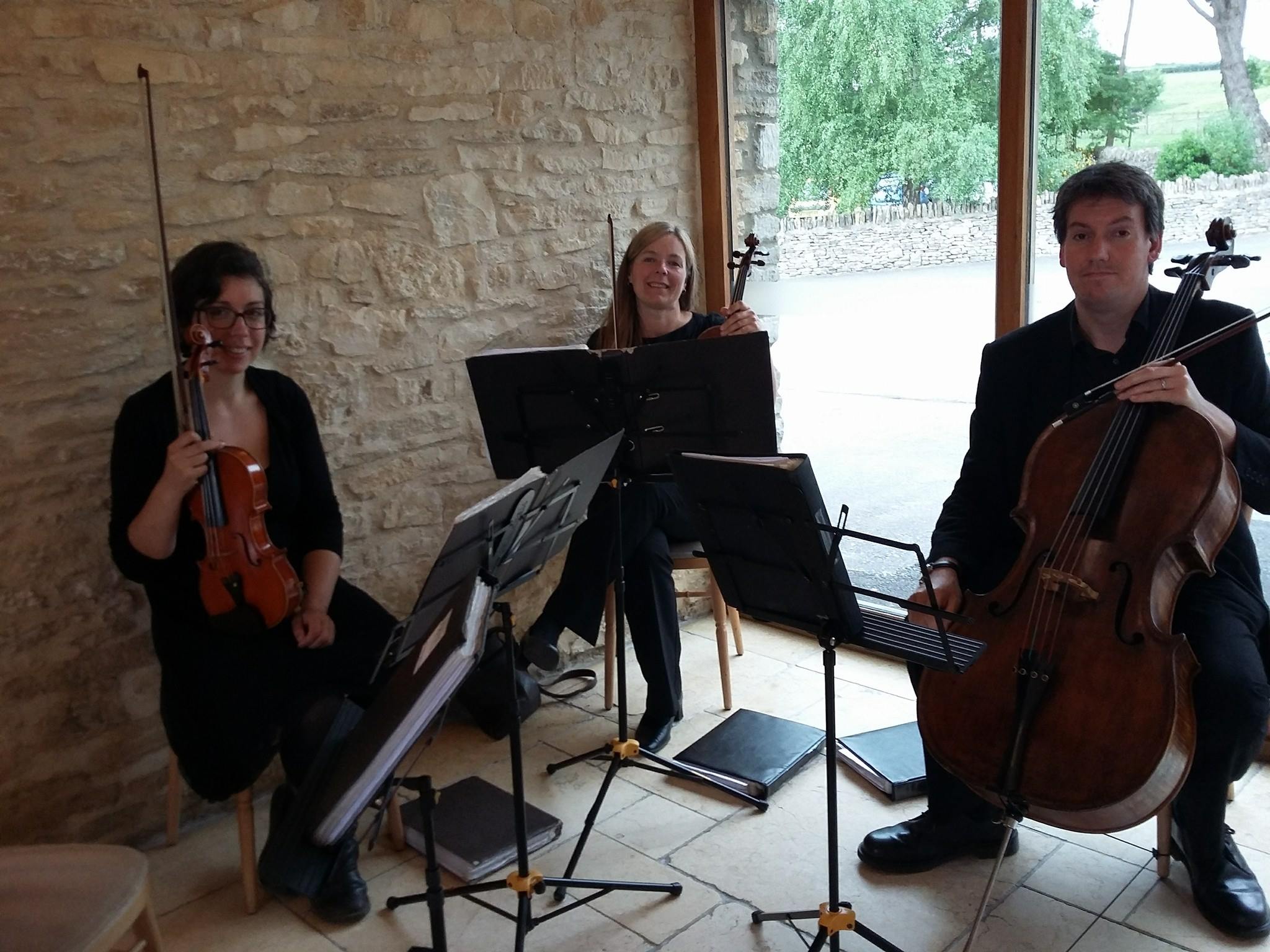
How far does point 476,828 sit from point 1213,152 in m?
2.23

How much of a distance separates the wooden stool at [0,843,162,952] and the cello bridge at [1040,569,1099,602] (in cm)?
151

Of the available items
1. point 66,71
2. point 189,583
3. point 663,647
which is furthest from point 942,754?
point 66,71

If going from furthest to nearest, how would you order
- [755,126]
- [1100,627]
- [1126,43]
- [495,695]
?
[755,126] → [495,695] → [1126,43] → [1100,627]

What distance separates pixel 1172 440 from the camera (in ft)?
6.11

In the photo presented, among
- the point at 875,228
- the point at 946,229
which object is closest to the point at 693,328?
the point at 875,228

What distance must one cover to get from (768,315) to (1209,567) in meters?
1.90

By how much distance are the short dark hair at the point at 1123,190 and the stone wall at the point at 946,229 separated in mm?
407

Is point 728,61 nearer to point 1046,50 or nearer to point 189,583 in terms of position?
point 1046,50

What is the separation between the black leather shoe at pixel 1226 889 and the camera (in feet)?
6.32

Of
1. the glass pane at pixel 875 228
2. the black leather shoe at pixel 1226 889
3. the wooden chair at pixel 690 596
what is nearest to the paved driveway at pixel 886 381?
the glass pane at pixel 875 228

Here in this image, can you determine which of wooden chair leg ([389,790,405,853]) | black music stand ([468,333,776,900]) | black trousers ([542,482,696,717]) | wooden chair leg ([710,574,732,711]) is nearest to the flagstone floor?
wooden chair leg ([389,790,405,853])

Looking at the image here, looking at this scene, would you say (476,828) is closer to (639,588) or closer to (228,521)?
(639,588)

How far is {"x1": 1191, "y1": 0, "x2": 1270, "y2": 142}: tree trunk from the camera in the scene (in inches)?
93.9

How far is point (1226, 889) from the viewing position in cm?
197
